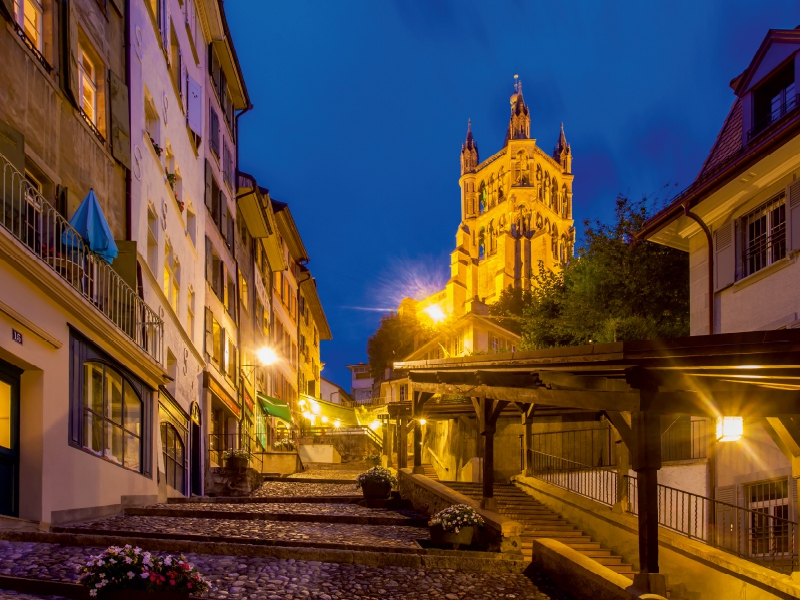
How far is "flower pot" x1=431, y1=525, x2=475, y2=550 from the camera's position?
45.7 feet

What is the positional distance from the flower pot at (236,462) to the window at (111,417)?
7.26 metres

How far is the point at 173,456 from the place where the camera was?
21.2 meters

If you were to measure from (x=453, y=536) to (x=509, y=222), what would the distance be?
412 ft

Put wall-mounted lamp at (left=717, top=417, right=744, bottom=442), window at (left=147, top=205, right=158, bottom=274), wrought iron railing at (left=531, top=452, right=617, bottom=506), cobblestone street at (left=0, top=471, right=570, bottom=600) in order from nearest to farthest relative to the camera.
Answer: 1. cobblestone street at (left=0, top=471, right=570, bottom=600)
2. wall-mounted lamp at (left=717, top=417, right=744, bottom=442)
3. wrought iron railing at (left=531, top=452, right=617, bottom=506)
4. window at (left=147, top=205, right=158, bottom=274)

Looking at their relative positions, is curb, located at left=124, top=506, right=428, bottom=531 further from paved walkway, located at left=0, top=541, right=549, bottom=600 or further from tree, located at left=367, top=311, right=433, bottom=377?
tree, located at left=367, top=311, right=433, bottom=377

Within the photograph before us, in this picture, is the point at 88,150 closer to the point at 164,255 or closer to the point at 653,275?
the point at 164,255

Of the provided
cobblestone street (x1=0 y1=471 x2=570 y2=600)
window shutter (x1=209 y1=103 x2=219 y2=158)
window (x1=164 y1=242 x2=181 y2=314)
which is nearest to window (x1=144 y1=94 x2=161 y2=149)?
window (x1=164 y1=242 x2=181 y2=314)

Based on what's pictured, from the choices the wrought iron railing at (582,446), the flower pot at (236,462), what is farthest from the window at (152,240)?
the wrought iron railing at (582,446)

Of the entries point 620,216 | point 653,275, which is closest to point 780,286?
point 653,275

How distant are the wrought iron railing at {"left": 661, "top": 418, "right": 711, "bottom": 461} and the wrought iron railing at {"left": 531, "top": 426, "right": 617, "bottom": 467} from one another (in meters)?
1.61

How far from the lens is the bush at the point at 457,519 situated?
13.9 meters

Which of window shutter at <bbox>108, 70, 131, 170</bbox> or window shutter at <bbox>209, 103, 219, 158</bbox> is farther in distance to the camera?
window shutter at <bbox>209, 103, 219, 158</bbox>

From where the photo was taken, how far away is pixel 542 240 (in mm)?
135125

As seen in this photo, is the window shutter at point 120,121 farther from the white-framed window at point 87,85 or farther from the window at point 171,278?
the window at point 171,278
